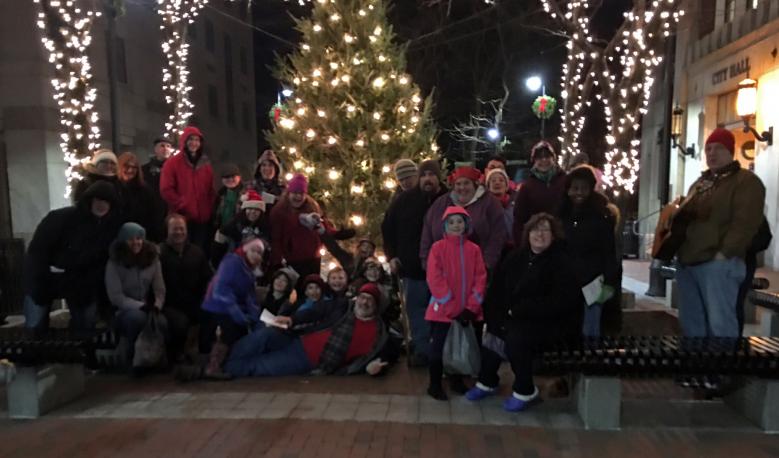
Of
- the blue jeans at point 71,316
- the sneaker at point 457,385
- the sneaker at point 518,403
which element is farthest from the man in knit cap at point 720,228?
the blue jeans at point 71,316

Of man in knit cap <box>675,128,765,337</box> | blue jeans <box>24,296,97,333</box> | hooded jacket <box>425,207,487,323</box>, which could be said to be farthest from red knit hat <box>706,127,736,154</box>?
blue jeans <box>24,296,97,333</box>

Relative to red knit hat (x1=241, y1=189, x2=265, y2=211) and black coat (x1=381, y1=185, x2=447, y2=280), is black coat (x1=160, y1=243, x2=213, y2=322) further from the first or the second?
black coat (x1=381, y1=185, x2=447, y2=280)

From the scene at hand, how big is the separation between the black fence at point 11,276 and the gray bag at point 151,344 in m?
3.60

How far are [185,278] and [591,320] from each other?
3760mm

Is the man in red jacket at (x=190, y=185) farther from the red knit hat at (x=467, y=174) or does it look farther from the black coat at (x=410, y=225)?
the red knit hat at (x=467, y=174)

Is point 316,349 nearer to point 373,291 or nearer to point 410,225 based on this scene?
point 373,291

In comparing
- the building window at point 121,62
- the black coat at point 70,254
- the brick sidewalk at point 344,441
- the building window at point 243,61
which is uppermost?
the building window at point 243,61

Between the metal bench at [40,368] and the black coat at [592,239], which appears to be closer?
the metal bench at [40,368]

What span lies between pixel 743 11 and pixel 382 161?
37.1ft

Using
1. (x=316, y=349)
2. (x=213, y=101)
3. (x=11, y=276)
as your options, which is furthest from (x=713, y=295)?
(x=213, y=101)

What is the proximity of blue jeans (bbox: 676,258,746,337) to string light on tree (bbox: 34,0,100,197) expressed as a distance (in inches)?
341

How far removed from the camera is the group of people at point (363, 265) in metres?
4.38

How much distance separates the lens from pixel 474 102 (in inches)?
1049

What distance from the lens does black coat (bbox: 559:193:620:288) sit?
4.59 metres
